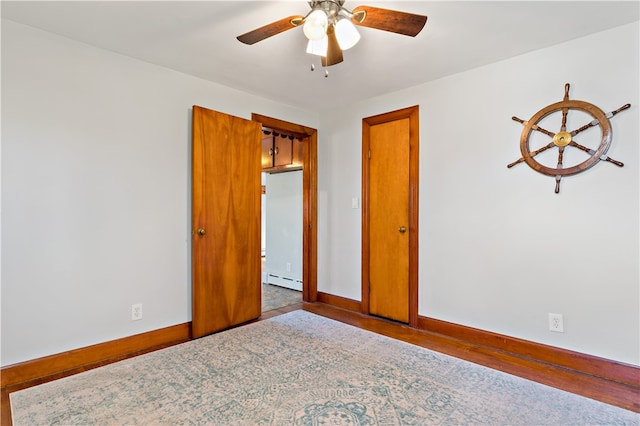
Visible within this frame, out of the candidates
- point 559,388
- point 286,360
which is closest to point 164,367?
point 286,360

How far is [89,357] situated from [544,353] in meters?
3.23

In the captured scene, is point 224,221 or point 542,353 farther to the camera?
point 224,221

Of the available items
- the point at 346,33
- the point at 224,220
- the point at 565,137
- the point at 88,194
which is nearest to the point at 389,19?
the point at 346,33

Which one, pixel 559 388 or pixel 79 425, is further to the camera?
pixel 559 388

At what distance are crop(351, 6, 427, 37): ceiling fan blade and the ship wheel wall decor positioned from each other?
1338 millimetres

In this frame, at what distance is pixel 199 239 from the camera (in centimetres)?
282

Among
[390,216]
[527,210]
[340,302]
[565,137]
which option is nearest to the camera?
[565,137]

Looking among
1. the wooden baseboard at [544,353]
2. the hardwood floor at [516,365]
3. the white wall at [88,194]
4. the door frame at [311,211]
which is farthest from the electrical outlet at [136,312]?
the wooden baseboard at [544,353]

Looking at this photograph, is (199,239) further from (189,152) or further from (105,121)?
(105,121)

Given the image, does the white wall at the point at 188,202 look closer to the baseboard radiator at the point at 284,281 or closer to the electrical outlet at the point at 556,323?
the electrical outlet at the point at 556,323

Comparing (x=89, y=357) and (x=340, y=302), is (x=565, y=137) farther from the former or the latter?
(x=89, y=357)

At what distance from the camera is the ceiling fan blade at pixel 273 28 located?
1.68m

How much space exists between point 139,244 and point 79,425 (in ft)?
4.16

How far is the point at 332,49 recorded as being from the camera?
1.93 m
